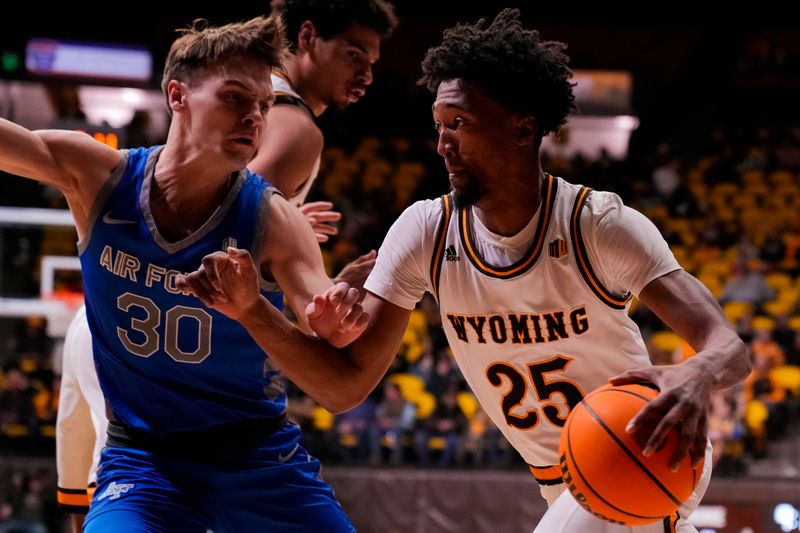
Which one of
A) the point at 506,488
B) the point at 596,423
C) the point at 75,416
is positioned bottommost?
the point at 506,488

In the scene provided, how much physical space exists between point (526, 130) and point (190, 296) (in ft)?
3.98

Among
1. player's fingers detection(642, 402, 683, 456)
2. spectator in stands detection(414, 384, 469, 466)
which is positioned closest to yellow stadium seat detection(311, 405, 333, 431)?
spectator in stands detection(414, 384, 469, 466)

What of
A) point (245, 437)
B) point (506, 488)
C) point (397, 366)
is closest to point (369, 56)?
point (245, 437)

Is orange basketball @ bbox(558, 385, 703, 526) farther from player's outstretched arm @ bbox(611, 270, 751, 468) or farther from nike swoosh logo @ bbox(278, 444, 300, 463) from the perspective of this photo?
nike swoosh logo @ bbox(278, 444, 300, 463)

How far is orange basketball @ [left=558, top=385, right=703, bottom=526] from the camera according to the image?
2712 mm

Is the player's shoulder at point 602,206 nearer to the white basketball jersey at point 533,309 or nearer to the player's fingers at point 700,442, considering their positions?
the white basketball jersey at point 533,309

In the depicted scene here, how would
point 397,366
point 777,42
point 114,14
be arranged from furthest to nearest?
point 777,42, point 114,14, point 397,366

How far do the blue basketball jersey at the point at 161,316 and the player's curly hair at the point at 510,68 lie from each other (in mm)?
741

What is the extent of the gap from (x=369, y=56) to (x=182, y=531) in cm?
226

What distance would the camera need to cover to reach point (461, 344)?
352 centimetres

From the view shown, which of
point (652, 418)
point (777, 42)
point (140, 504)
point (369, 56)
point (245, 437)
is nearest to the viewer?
point (652, 418)

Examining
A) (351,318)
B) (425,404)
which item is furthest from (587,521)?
(425,404)

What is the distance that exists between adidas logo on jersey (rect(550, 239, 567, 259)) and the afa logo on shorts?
1.50m

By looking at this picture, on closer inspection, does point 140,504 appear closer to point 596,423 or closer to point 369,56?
point 596,423
